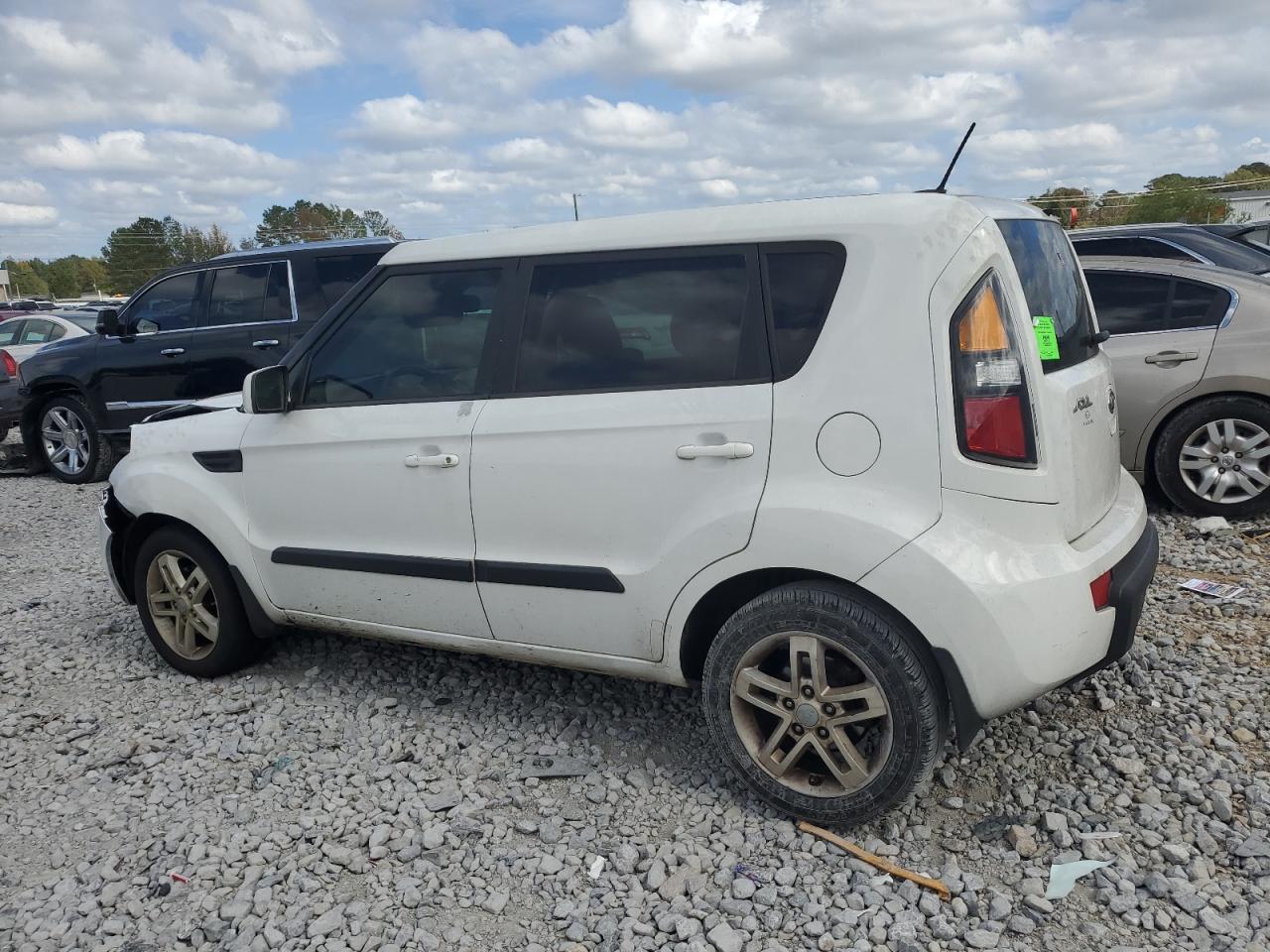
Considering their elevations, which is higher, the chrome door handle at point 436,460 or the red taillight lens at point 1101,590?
the chrome door handle at point 436,460

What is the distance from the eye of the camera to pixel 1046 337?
112 inches

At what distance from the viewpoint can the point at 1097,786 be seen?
3.12 meters

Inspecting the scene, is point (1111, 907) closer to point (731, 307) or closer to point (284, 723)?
point (731, 307)

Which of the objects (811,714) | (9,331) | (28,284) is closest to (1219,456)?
(811,714)

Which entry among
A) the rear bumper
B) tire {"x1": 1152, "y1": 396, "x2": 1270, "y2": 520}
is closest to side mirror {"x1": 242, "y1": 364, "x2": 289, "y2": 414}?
the rear bumper

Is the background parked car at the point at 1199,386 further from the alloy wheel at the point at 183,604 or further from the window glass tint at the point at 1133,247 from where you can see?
the alloy wheel at the point at 183,604

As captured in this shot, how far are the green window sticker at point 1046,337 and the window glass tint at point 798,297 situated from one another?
579mm

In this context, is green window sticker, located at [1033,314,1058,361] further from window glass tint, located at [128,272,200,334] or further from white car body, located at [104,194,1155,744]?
window glass tint, located at [128,272,200,334]

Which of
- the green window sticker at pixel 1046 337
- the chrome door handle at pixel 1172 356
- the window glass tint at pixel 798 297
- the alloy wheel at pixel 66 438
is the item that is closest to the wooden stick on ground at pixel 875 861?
the window glass tint at pixel 798 297

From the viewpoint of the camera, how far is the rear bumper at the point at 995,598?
8.48 ft

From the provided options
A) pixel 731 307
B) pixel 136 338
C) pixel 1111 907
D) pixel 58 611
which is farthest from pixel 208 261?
pixel 1111 907

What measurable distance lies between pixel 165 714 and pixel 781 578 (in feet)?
8.98

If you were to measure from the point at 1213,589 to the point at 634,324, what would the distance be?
339 centimetres

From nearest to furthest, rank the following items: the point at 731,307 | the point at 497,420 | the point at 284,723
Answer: the point at 731,307 → the point at 497,420 → the point at 284,723
